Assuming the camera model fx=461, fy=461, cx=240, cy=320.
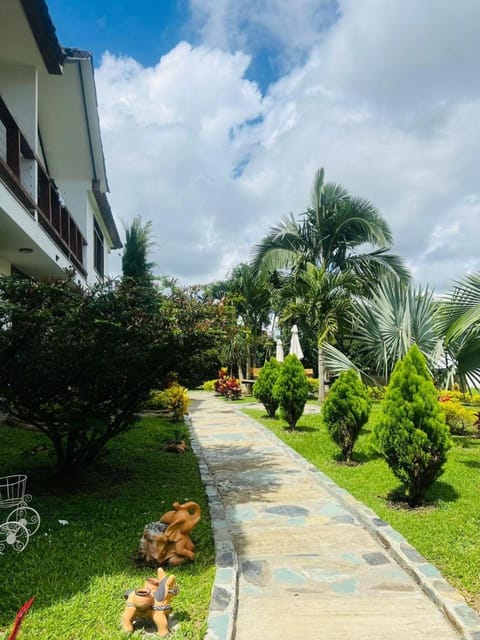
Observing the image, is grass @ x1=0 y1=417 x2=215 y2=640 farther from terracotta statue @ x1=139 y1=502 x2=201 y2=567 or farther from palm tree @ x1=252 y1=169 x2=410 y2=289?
palm tree @ x1=252 y1=169 x2=410 y2=289

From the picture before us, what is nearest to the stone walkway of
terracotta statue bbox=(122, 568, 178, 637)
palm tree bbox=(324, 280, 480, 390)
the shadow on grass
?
terracotta statue bbox=(122, 568, 178, 637)

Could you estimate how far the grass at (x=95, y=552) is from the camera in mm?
2957

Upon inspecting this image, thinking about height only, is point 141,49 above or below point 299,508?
above

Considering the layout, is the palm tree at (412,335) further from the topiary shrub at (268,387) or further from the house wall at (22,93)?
the house wall at (22,93)

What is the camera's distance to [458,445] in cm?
910

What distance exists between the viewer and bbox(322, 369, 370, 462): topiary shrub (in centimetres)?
752

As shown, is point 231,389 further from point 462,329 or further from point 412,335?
point 462,329

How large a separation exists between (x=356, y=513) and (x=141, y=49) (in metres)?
8.94

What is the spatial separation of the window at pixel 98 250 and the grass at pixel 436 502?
361 inches

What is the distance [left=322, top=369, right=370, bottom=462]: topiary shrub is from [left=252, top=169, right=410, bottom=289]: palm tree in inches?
393

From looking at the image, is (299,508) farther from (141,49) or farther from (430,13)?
(141,49)

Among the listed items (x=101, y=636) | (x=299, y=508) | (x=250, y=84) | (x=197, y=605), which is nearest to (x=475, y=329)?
(x=299, y=508)

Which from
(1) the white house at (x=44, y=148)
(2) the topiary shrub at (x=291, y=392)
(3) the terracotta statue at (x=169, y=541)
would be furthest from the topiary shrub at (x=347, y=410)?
(1) the white house at (x=44, y=148)

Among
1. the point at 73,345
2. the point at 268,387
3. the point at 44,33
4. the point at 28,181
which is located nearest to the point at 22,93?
the point at 44,33
